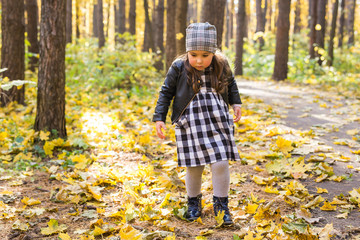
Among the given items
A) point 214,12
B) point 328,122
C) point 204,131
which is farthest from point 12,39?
point 328,122

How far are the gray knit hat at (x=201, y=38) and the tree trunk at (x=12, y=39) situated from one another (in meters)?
5.10

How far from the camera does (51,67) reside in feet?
14.8

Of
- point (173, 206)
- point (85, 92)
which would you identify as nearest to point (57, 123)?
point (173, 206)

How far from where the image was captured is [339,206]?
2.85 metres

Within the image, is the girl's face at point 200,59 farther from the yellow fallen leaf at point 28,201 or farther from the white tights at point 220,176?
the yellow fallen leaf at point 28,201

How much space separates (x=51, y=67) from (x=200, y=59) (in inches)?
102

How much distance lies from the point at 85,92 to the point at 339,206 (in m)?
7.36

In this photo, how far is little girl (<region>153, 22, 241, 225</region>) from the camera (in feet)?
8.75

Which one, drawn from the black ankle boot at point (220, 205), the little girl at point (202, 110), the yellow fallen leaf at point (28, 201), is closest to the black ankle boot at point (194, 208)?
the little girl at point (202, 110)

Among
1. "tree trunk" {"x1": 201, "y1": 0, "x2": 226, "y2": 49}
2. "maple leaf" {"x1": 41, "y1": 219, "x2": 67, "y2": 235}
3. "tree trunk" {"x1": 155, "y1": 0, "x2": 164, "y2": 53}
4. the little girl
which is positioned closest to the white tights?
the little girl

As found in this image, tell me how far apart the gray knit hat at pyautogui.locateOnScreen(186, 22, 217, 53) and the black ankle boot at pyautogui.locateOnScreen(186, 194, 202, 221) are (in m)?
1.23

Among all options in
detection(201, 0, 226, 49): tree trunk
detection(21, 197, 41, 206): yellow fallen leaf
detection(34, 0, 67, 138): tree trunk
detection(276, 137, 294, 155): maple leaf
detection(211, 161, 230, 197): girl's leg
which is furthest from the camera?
detection(201, 0, 226, 49): tree trunk

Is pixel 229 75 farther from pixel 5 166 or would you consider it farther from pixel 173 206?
pixel 5 166

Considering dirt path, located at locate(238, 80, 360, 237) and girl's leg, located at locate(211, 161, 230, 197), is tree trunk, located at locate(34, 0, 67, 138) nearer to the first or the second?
girl's leg, located at locate(211, 161, 230, 197)
